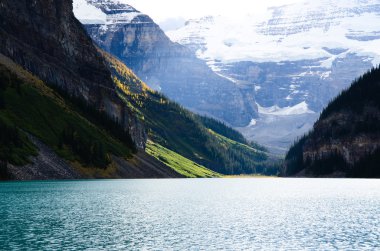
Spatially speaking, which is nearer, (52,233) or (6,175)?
(52,233)

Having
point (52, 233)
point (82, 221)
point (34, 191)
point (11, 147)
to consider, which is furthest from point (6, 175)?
point (52, 233)

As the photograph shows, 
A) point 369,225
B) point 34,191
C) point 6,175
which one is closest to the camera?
point 369,225

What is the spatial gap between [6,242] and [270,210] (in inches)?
2331

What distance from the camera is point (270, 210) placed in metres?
117

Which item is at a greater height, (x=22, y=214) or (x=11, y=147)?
(x=11, y=147)

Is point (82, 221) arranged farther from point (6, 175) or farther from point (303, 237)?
point (6, 175)

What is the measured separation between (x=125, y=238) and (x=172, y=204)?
51.0 meters

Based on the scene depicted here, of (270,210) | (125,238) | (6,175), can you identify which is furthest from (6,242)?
(6,175)

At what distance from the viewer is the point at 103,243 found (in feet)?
245

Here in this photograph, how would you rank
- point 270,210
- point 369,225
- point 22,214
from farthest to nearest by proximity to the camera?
point 270,210, point 22,214, point 369,225

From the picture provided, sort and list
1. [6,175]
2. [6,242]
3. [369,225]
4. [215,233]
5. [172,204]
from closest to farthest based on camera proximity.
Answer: [6,242], [215,233], [369,225], [172,204], [6,175]

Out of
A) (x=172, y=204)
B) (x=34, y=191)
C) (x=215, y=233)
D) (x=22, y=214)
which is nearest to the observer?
(x=215, y=233)

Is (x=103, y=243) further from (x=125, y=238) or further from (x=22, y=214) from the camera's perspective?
(x=22, y=214)

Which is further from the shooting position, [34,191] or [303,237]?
[34,191]
